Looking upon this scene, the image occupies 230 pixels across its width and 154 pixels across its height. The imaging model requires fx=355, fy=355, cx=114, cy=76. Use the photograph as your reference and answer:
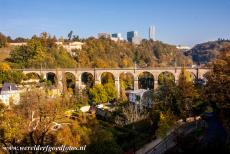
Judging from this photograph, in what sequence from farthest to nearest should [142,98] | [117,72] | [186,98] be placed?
[117,72] < [142,98] < [186,98]

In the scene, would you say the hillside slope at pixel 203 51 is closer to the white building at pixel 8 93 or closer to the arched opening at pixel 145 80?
the arched opening at pixel 145 80

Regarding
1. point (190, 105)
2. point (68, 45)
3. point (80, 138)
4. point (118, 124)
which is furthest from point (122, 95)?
point (68, 45)

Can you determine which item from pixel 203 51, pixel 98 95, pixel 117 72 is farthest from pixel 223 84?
pixel 203 51

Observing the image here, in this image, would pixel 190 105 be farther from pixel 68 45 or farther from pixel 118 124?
pixel 68 45

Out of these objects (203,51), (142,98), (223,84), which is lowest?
(142,98)

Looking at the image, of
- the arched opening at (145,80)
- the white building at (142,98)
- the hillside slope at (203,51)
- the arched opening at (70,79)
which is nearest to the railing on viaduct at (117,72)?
the arched opening at (70,79)

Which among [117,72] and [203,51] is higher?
[203,51]

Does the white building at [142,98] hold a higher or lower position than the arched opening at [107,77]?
lower

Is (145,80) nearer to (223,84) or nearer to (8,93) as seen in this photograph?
(8,93)

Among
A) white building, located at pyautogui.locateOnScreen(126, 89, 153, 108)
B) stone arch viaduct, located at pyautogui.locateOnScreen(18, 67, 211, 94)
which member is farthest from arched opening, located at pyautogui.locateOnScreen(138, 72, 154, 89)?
white building, located at pyautogui.locateOnScreen(126, 89, 153, 108)

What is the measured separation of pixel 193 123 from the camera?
22.1 m

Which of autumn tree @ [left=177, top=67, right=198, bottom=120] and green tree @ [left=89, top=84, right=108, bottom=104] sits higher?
autumn tree @ [left=177, top=67, right=198, bottom=120]

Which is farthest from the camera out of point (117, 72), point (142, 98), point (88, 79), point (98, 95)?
point (88, 79)

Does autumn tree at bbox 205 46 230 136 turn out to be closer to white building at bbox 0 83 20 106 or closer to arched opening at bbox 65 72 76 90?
white building at bbox 0 83 20 106
